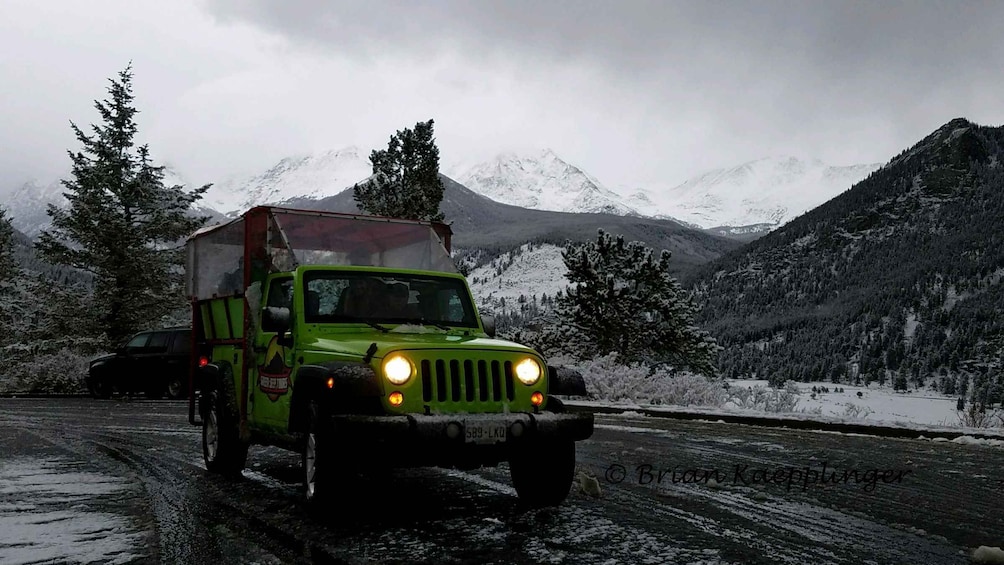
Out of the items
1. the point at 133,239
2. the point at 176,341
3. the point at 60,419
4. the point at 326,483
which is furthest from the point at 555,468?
the point at 133,239

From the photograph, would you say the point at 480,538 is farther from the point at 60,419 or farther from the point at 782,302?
the point at 782,302

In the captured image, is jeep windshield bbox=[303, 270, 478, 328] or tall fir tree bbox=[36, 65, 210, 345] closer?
jeep windshield bbox=[303, 270, 478, 328]

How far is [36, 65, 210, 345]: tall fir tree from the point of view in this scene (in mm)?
31234

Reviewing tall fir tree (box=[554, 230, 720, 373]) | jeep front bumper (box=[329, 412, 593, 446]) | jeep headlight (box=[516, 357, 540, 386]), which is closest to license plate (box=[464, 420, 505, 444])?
jeep front bumper (box=[329, 412, 593, 446])

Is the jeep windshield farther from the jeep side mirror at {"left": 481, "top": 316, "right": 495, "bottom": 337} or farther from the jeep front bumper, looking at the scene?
the jeep front bumper

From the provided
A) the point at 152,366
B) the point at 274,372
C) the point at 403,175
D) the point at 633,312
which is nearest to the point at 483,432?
the point at 274,372

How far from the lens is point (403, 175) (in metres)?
36.1

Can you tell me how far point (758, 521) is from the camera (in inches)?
242

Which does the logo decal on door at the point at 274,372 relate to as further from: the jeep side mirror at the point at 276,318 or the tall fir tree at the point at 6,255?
the tall fir tree at the point at 6,255

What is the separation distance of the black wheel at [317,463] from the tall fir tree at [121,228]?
27.7 metres

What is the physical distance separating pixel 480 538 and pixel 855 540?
253 centimetres

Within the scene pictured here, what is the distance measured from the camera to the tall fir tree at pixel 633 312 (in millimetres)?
30453

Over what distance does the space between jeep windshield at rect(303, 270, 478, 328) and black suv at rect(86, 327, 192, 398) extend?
18.3 m

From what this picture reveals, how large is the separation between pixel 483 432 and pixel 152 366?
2109 centimetres
